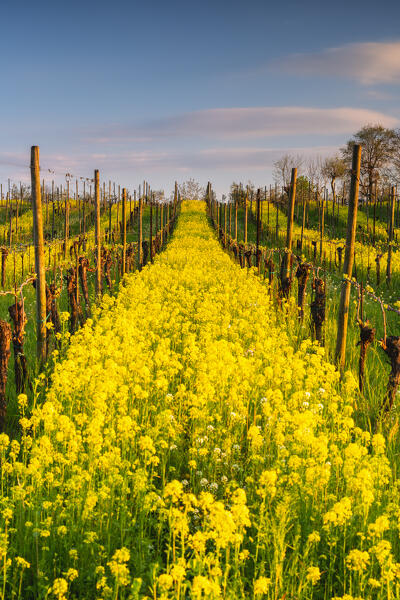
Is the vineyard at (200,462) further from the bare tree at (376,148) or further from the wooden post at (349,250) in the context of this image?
the bare tree at (376,148)

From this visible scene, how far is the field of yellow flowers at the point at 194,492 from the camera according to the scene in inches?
117

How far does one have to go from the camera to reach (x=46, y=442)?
3.88 m

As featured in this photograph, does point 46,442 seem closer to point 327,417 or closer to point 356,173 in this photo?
point 327,417

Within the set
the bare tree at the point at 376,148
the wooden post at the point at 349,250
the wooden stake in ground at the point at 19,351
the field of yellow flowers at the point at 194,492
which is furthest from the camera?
the bare tree at the point at 376,148

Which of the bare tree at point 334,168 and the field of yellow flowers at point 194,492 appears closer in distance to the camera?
the field of yellow flowers at point 194,492

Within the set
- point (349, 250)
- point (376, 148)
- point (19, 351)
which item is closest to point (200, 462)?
point (19, 351)

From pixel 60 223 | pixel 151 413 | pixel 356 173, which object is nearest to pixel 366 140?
pixel 60 223

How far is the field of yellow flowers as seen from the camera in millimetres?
2979

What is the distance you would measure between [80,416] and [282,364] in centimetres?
309

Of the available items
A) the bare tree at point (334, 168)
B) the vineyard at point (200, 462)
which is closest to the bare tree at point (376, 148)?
the bare tree at point (334, 168)

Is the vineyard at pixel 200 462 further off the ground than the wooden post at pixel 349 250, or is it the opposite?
the wooden post at pixel 349 250

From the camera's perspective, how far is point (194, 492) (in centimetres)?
431

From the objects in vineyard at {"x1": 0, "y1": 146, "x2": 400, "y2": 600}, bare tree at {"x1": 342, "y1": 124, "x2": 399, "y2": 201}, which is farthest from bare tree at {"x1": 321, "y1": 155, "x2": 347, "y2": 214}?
vineyard at {"x1": 0, "y1": 146, "x2": 400, "y2": 600}

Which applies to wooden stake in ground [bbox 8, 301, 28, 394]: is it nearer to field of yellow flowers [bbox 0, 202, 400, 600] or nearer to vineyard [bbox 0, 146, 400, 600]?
vineyard [bbox 0, 146, 400, 600]
